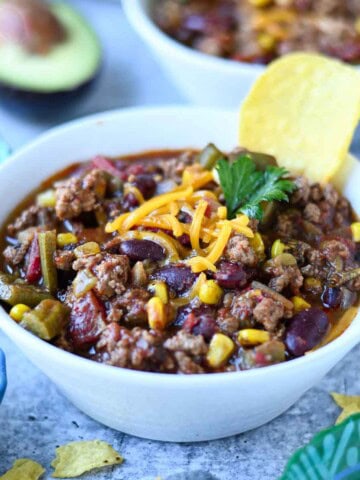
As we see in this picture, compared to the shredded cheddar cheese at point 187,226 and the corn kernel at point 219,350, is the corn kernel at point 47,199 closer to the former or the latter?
the shredded cheddar cheese at point 187,226

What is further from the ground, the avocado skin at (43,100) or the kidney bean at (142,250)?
the kidney bean at (142,250)

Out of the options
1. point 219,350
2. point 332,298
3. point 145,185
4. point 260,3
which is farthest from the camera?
point 260,3

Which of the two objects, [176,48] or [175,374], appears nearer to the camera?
[175,374]

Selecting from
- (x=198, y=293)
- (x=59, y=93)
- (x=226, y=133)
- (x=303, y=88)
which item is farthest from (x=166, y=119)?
(x=198, y=293)

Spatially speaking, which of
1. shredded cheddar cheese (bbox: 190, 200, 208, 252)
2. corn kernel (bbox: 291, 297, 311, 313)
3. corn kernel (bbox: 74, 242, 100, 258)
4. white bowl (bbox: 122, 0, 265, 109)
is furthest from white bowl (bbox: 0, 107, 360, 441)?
white bowl (bbox: 122, 0, 265, 109)

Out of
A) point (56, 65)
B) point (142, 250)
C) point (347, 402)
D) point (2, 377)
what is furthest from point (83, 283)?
point (56, 65)

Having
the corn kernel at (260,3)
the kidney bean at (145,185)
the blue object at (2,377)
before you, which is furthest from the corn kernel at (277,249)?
the corn kernel at (260,3)

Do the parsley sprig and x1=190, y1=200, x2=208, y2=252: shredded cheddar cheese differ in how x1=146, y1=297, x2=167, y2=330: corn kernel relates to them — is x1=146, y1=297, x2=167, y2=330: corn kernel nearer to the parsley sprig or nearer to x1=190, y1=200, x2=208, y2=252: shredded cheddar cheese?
x1=190, y1=200, x2=208, y2=252: shredded cheddar cheese

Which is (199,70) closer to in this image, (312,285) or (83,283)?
(312,285)
